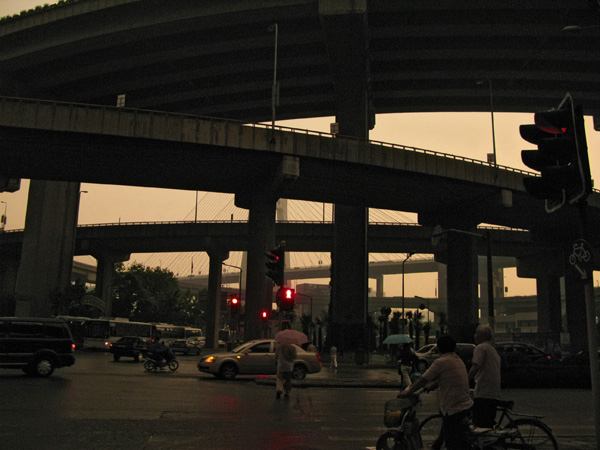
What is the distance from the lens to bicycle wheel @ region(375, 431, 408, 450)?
6820mm

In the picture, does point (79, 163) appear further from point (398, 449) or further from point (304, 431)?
point (398, 449)

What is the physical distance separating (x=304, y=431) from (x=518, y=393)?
1153 centimetres

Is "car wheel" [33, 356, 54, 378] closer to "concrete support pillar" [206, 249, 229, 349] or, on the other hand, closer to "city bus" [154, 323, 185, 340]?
"city bus" [154, 323, 185, 340]

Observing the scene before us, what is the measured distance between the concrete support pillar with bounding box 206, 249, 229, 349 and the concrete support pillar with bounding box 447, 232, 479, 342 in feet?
103

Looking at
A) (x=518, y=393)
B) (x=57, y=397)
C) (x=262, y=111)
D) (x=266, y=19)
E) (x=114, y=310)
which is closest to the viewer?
Answer: (x=57, y=397)

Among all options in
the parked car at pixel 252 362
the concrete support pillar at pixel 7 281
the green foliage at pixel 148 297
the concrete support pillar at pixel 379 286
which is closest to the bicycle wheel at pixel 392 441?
the parked car at pixel 252 362

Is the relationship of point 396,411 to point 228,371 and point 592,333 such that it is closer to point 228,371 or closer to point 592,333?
point 592,333

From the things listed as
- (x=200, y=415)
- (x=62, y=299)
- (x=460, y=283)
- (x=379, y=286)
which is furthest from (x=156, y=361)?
(x=379, y=286)

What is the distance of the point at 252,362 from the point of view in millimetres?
23297

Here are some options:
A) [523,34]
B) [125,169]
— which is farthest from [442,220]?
[125,169]

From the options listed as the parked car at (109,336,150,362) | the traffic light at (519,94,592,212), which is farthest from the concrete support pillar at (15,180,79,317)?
the traffic light at (519,94,592,212)

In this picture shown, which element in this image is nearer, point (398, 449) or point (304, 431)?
point (398, 449)

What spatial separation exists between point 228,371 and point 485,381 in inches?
638

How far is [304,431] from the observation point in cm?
1026
